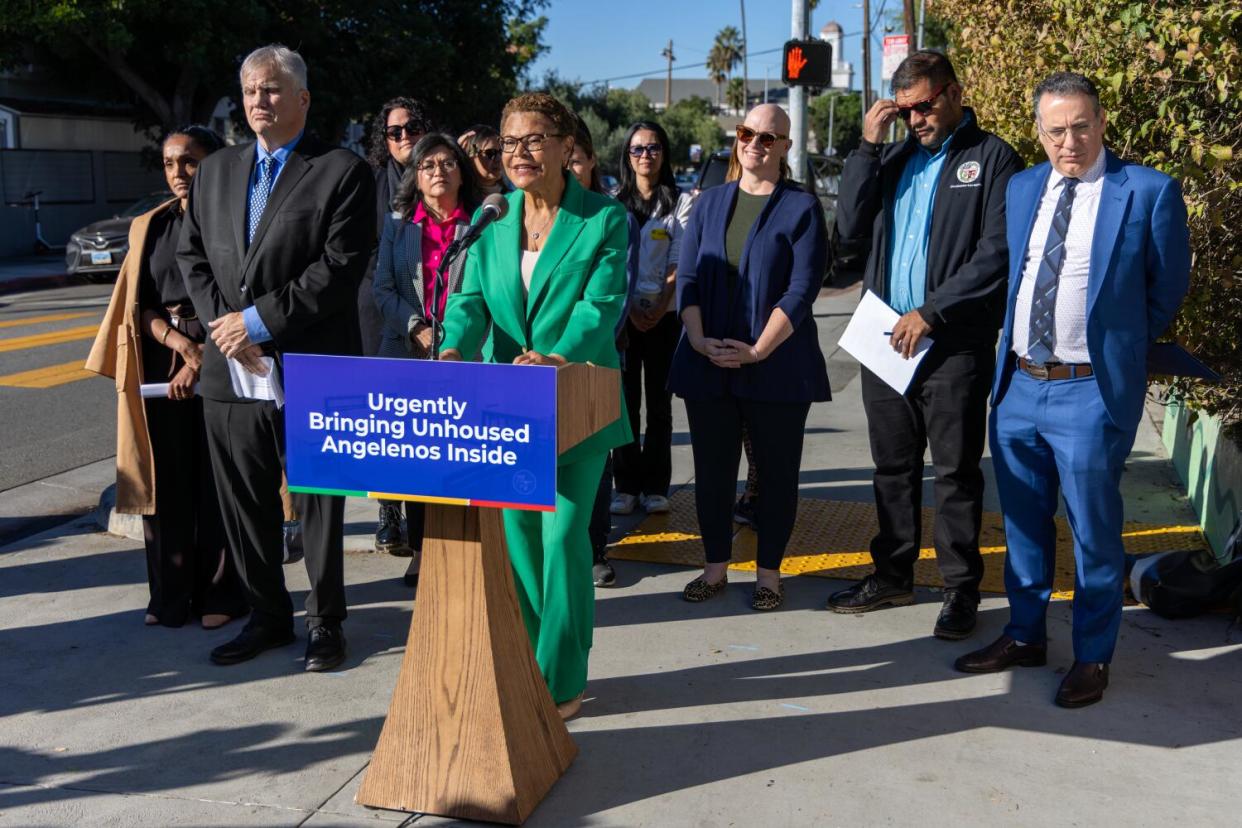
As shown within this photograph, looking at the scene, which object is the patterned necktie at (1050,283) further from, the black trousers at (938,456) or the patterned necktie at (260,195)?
the patterned necktie at (260,195)

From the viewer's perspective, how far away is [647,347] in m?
6.63

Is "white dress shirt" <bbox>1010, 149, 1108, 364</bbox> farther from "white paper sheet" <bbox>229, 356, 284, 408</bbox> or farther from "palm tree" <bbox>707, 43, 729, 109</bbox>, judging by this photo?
"palm tree" <bbox>707, 43, 729, 109</bbox>

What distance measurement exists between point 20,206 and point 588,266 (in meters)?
24.2

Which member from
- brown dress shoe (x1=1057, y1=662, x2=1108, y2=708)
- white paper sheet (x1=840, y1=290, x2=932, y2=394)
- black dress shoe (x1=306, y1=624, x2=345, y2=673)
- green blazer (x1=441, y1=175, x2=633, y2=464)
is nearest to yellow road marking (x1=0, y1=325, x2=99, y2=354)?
black dress shoe (x1=306, y1=624, x2=345, y2=673)

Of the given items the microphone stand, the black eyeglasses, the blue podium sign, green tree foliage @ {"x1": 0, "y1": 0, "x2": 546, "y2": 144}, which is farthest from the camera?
green tree foliage @ {"x1": 0, "y1": 0, "x2": 546, "y2": 144}

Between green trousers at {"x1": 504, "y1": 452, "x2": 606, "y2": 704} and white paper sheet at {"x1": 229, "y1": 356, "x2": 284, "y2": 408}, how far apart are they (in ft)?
3.32

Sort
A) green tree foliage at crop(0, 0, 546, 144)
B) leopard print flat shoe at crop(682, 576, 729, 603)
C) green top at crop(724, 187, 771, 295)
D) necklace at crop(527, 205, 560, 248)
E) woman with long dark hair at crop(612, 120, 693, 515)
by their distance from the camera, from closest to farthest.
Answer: necklace at crop(527, 205, 560, 248) → green top at crop(724, 187, 771, 295) → leopard print flat shoe at crop(682, 576, 729, 603) → woman with long dark hair at crop(612, 120, 693, 515) → green tree foliage at crop(0, 0, 546, 144)

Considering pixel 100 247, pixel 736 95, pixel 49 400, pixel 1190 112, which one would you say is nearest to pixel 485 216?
pixel 1190 112

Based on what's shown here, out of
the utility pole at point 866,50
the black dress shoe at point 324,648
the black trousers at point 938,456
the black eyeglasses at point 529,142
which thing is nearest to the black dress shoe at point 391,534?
the black dress shoe at point 324,648

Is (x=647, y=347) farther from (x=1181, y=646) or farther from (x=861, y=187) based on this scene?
(x=1181, y=646)

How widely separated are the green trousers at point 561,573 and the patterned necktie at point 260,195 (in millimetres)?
1431

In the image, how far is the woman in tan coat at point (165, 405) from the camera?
196 inches

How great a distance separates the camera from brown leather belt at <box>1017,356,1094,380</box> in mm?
4156

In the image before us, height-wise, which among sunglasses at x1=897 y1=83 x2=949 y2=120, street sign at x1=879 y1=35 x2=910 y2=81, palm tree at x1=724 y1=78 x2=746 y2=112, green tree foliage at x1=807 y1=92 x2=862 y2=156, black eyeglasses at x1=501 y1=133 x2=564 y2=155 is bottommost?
black eyeglasses at x1=501 y1=133 x2=564 y2=155
